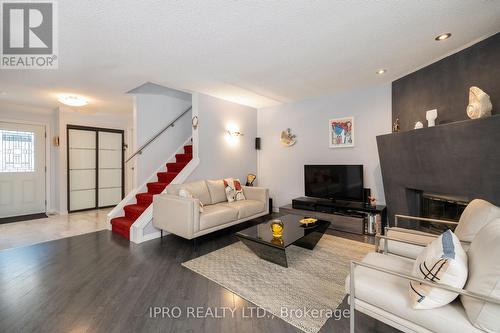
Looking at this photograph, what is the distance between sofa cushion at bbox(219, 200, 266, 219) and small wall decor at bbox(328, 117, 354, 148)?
1919mm

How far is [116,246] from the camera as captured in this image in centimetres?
334

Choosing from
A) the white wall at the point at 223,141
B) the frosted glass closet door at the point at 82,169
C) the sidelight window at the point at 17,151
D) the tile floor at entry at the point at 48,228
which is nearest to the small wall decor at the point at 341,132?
the white wall at the point at 223,141

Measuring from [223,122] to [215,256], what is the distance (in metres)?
2.86

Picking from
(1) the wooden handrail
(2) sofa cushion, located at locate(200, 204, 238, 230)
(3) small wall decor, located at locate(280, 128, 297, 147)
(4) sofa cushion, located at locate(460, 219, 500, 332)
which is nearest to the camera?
(4) sofa cushion, located at locate(460, 219, 500, 332)

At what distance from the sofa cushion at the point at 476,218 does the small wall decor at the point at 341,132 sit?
2.61m

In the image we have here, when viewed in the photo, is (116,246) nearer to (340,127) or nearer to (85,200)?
(85,200)

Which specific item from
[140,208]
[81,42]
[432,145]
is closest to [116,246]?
[140,208]

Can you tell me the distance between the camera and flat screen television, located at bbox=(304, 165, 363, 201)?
4098 millimetres

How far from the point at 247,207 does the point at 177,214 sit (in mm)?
1245

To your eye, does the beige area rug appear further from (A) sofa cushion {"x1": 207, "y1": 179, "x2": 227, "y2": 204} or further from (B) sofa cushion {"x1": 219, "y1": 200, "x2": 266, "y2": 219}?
(A) sofa cushion {"x1": 207, "y1": 179, "x2": 227, "y2": 204}

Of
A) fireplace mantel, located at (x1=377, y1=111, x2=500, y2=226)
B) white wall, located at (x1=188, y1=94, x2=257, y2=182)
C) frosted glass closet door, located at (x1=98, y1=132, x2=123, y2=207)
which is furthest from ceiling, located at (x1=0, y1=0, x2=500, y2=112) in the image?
frosted glass closet door, located at (x1=98, y1=132, x2=123, y2=207)

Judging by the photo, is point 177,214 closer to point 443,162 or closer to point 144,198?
point 144,198

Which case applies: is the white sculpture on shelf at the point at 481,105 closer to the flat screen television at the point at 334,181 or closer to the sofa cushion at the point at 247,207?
the flat screen television at the point at 334,181

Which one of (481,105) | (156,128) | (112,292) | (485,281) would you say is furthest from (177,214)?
(481,105)
